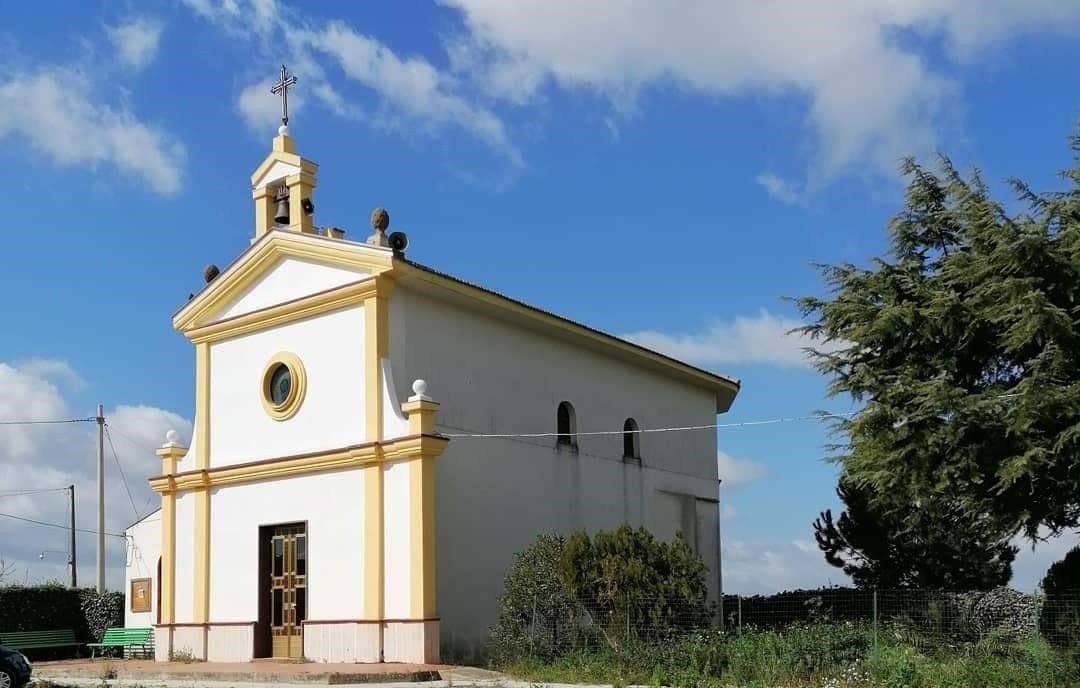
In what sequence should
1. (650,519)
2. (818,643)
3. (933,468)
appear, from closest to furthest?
(818,643), (933,468), (650,519)

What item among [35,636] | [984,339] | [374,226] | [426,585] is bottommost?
[35,636]

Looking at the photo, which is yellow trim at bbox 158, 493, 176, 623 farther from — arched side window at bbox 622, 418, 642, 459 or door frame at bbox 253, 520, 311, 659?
arched side window at bbox 622, 418, 642, 459

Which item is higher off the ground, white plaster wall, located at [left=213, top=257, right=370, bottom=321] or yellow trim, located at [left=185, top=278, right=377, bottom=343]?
white plaster wall, located at [left=213, top=257, right=370, bottom=321]

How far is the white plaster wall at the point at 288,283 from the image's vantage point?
22703mm

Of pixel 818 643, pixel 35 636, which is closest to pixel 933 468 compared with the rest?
pixel 818 643

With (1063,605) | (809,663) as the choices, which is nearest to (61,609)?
(809,663)

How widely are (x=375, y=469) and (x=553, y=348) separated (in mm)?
5768

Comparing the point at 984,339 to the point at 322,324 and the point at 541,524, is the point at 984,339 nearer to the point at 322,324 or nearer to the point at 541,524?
the point at 541,524

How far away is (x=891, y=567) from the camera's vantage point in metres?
31.3

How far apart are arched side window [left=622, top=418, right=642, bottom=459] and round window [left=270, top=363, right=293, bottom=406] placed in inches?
299

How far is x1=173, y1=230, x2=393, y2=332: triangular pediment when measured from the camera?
872 inches

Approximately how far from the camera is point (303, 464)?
22234 mm

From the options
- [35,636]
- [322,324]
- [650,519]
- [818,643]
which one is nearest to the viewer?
[818,643]

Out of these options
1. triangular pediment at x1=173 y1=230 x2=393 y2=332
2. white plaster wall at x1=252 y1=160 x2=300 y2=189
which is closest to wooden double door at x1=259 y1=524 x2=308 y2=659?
triangular pediment at x1=173 y1=230 x2=393 y2=332
